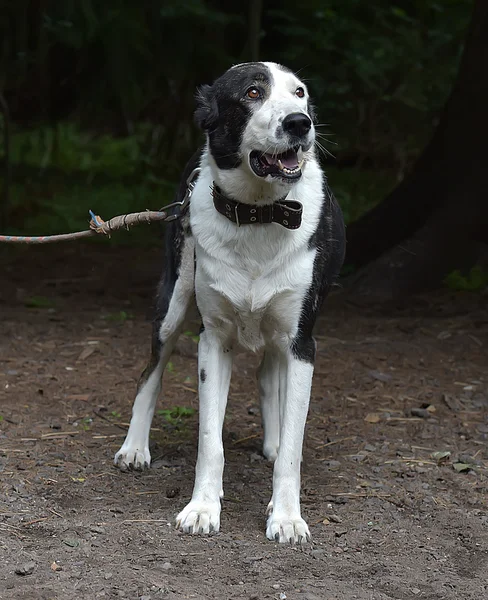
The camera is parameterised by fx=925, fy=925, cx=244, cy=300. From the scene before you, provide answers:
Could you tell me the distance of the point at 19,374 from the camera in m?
5.39

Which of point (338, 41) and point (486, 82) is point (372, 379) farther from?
point (338, 41)

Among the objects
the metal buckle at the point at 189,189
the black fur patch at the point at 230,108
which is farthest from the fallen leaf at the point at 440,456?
the black fur patch at the point at 230,108

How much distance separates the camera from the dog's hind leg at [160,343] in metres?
4.15

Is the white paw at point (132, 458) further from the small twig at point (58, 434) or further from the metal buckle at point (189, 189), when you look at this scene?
the metal buckle at point (189, 189)

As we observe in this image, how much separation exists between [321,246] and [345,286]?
3548 mm

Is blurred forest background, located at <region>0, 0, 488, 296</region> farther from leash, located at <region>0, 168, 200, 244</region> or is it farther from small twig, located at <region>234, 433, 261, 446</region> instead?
leash, located at <region>0, 168, 200, 244</region>

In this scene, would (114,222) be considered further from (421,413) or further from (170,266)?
(421,413)

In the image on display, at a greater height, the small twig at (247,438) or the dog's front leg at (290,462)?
the dog's front leg at (290,462)

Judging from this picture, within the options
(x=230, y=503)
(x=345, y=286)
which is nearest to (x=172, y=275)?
(x=230, y=503)

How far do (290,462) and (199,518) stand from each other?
40 cm

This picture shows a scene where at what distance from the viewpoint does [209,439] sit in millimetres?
3582

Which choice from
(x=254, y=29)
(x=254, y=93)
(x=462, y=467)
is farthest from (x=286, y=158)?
(x=254, y=29)

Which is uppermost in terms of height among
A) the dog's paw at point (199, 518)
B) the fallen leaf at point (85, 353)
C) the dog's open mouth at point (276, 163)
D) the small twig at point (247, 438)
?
the dog's open mouth at point (276, 163)

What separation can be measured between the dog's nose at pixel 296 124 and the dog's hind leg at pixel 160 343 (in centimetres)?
99
